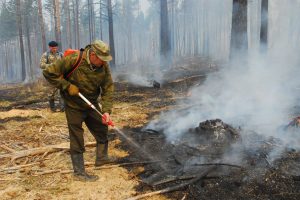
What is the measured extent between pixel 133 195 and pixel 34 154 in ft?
8.63

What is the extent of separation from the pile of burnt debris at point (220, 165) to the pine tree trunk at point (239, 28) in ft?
20.8

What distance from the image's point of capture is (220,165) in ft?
16.5

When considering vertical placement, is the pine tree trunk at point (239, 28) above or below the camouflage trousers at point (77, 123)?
above

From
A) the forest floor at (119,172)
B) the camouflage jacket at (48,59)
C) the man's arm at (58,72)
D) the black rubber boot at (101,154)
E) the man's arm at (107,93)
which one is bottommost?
the forest floor at (119,172)

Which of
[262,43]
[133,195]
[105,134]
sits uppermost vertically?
[262,43]

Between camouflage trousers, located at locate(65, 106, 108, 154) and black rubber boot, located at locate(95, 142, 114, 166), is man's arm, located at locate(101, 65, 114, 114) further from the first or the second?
black rubber boot, located at locate(95, 142, 114, 166)

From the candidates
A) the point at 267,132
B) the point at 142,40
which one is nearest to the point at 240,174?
the point at 267,132

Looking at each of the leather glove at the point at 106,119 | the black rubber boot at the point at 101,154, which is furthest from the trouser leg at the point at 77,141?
the black rubber boot at the point at 101,154

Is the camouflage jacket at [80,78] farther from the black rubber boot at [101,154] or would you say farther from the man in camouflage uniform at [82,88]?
the black rubber boot at [101,154]

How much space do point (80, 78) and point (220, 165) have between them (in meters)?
2.64

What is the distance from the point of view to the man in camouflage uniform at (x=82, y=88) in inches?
183

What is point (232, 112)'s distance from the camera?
8172 millimetres

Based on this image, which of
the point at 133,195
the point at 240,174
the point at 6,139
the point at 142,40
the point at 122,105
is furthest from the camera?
the point at 142,40

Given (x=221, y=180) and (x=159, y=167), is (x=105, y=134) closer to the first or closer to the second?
(x=159, y=167)
